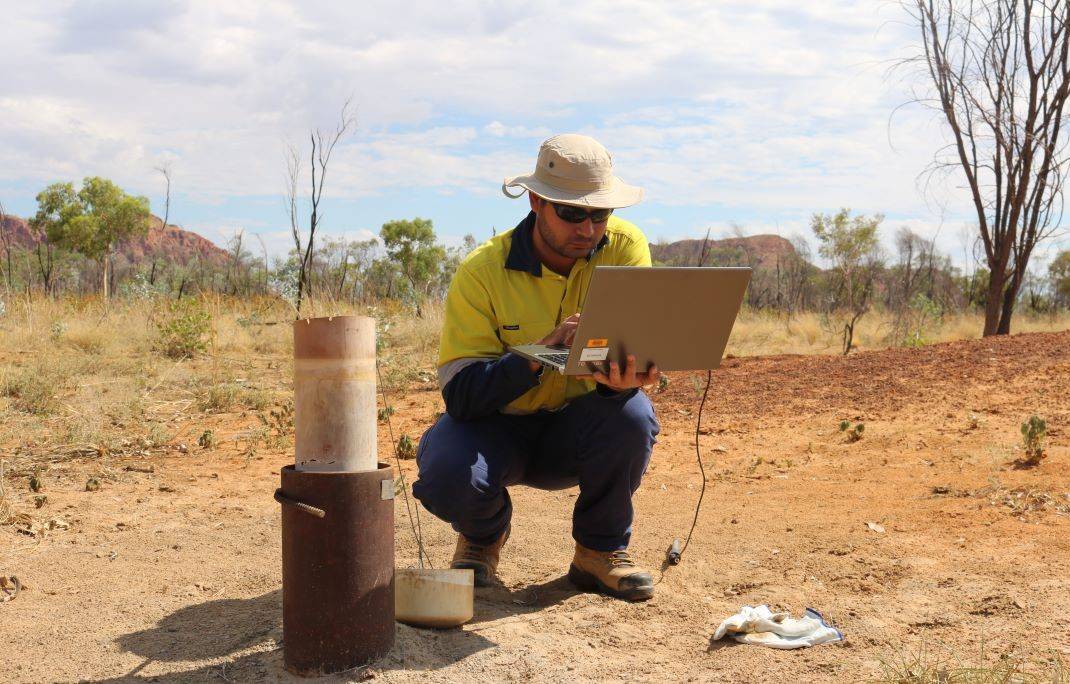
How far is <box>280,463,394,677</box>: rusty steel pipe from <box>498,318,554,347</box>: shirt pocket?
2.86ft

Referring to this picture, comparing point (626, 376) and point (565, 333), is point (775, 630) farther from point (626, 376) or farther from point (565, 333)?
point (565, 333)

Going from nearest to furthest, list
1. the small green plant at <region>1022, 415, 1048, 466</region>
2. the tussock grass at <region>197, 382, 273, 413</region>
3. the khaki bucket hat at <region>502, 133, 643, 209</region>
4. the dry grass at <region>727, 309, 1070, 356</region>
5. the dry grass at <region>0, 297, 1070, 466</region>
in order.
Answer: the khaki bucket hat at <region>502, 133, 643, 209</region>, the small green plant at <region>1022, 415, 1048, 466</region>, the dry grass at <region>0, 297, 1070, 466</region>, the tussock grass at <region>197, 382, 273, 413</region>, the dry grass at <region>727, 309, 1070, 356</region>

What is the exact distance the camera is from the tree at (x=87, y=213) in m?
24.0

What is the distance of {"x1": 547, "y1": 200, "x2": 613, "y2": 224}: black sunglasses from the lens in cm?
305

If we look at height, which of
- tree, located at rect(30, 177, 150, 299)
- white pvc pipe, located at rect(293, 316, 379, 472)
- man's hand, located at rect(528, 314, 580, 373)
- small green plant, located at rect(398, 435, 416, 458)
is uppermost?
tree, located at rect(30, 177, 150, 299)

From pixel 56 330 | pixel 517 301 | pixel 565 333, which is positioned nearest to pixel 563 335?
Answer: pixel 565 333

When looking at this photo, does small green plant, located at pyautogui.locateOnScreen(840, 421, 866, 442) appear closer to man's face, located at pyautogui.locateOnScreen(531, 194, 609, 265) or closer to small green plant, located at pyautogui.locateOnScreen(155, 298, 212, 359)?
man's face, located at pyautogui.locateOnScreen(531, 194, 609, 265)

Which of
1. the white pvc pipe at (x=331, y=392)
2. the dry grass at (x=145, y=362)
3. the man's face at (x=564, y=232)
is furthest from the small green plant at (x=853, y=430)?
the white pvc pipe at (x=331, y=392)

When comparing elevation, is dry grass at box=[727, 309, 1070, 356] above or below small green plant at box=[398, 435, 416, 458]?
above

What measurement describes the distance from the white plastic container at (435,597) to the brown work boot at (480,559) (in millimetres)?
468

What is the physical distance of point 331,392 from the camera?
241 cm

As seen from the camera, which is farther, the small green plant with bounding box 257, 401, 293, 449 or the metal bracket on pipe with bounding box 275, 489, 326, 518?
the small green plant with bounding box 257, 401, 293, 449

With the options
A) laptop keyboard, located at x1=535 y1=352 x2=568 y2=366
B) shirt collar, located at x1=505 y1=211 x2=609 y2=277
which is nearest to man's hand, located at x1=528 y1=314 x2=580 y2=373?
laptop keyboard, located at x1=535 y1=352 x2=568 y2=366

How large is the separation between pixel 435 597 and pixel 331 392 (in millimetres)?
757
